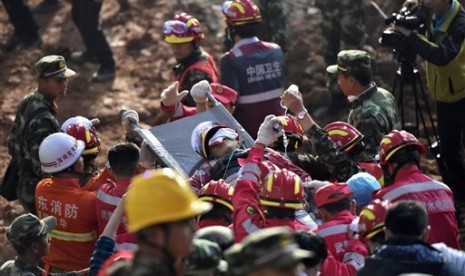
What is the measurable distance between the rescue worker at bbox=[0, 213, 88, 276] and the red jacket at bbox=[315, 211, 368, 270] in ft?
5.87

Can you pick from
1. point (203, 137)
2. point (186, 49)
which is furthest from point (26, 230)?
point (186, 49)

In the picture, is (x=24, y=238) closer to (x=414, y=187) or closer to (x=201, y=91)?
(x=414, y=187)

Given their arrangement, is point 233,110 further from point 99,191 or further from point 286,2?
point 286,2

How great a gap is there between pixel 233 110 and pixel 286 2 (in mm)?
4672

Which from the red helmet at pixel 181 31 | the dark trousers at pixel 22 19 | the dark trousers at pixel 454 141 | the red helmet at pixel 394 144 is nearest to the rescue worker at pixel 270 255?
the red helmet at pixel 394 144

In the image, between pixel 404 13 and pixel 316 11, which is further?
pixel 316 11

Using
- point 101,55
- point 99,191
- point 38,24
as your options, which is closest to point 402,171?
point 99,191

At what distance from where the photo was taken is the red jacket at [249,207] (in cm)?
Result: 729

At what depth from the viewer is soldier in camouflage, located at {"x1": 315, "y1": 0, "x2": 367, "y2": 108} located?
41.6ft

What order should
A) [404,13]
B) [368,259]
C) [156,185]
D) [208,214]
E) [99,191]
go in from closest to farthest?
1. [156,185]
2. [368,259]
3. [208,214]
4. [99,191]
5. [404,13]

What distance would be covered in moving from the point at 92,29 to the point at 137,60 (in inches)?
37.8

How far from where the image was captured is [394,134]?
26.5 feet

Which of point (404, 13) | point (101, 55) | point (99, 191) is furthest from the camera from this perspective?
point (101, 55)

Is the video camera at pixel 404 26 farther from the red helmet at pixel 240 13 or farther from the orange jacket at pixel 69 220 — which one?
the orange jacket at pixel 69 220
